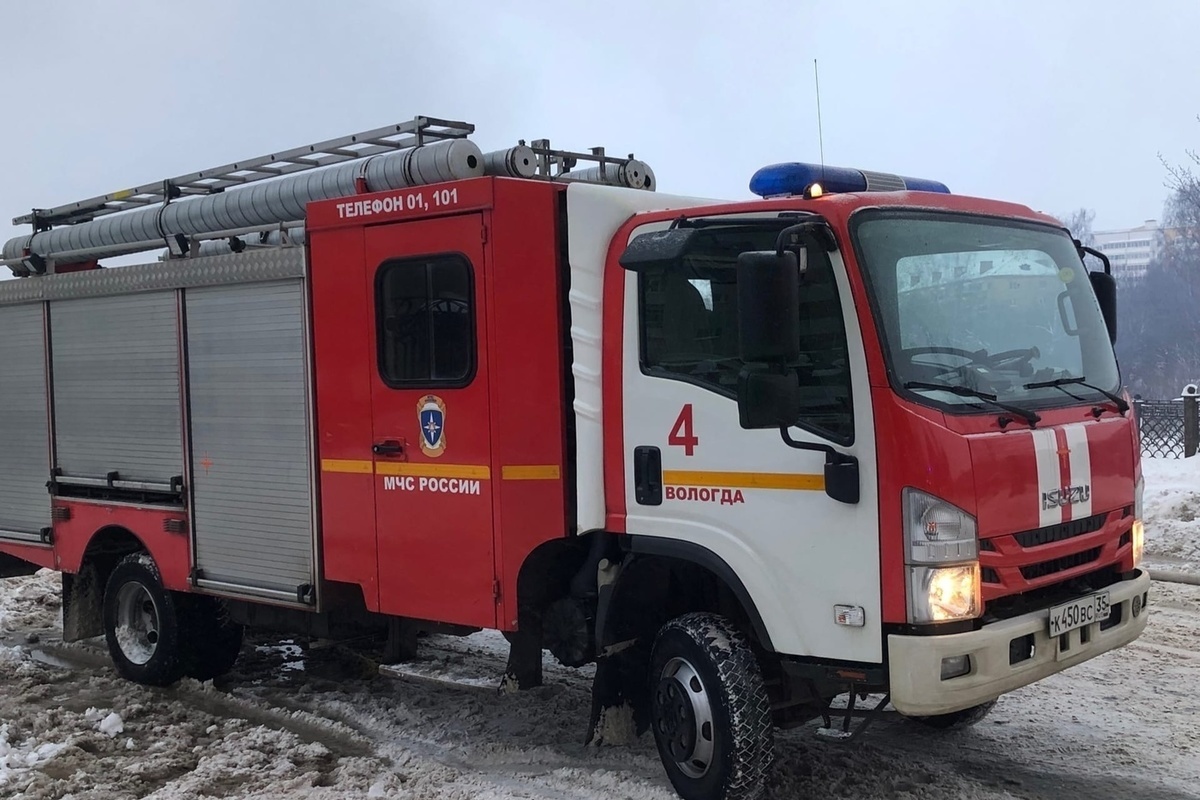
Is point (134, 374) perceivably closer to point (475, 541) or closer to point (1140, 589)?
point (475, 541)

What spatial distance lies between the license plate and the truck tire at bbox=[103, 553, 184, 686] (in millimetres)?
5210

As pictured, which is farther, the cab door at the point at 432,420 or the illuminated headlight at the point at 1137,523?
the cab door at the point at 432,420

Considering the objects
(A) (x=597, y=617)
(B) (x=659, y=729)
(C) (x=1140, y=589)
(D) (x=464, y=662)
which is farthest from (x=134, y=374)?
(C) (x=1140, y=589)

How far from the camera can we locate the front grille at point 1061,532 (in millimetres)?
4246

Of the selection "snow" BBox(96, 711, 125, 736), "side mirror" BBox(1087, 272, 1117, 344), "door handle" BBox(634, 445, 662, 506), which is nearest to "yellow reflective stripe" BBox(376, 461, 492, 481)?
"door handle" BBox(634, 445, 662, 506)

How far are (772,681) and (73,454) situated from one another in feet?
17.2

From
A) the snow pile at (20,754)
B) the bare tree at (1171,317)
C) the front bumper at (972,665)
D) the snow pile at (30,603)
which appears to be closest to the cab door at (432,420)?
the snow pile at (20,754)

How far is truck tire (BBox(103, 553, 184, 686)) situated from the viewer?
23.0 ft

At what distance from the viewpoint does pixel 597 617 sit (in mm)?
5016

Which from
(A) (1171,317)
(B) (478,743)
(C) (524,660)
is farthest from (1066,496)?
(A) (1171,317)

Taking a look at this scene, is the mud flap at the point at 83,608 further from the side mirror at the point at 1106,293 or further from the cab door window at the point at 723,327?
the side mirror at the point at 1106,293

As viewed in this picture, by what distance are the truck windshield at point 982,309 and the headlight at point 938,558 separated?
0.40m

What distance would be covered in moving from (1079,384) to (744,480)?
1.52 meters

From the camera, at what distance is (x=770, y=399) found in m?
4.07
